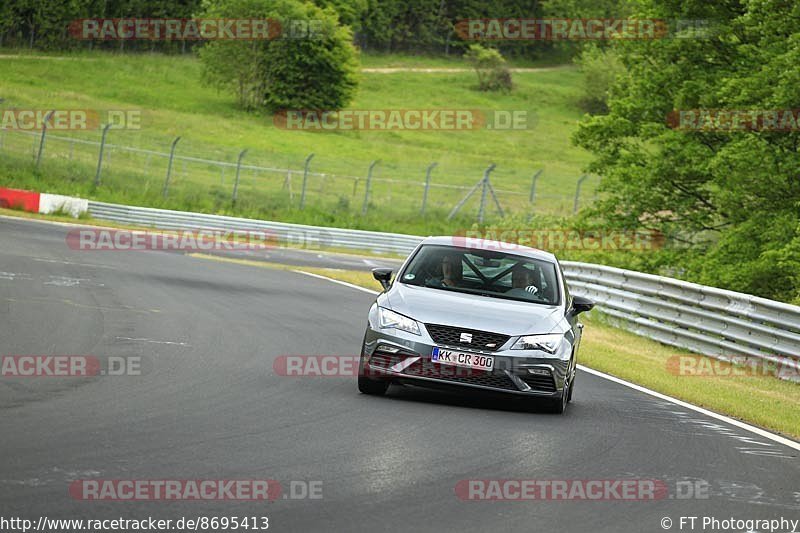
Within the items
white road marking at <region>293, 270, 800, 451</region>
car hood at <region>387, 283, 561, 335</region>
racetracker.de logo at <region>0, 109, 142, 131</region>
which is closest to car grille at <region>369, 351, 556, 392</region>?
car hood at <region>387, 283, 561, 335</region>

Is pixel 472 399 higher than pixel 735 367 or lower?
higher

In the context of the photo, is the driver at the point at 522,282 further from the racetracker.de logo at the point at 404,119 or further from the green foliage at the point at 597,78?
the green foliage at the point at 597,78

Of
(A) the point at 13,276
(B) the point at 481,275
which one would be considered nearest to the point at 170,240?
(A) the point at 13,276

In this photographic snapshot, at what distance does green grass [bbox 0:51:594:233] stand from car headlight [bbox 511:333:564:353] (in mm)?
27736

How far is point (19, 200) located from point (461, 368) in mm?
31070

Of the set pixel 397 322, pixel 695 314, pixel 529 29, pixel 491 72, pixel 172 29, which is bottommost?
pixel 695 314

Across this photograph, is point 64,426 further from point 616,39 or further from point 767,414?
point 616,39

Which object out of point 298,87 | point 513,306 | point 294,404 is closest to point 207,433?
point 294,404

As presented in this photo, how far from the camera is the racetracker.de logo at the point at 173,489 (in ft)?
20.4

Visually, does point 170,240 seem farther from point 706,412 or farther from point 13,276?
point 706,412

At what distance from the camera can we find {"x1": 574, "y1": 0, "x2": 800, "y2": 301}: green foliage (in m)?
24.2

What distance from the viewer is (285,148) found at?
227 feet

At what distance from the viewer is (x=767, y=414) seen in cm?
1238

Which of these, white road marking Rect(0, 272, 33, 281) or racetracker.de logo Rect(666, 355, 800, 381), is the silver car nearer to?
racetracker.de logo Rect(666, 355, 800, 381)
